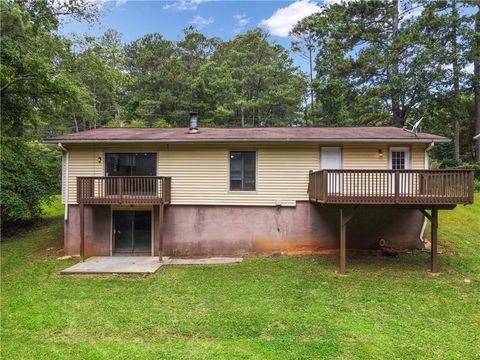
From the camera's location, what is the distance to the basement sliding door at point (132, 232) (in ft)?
41.4

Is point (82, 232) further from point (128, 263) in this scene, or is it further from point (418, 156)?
point (418, 156)

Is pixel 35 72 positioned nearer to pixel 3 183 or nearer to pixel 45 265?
pixel 3 183

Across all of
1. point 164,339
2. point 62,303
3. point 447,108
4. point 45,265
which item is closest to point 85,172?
point 45,265

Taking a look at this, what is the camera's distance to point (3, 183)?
46.4 feet

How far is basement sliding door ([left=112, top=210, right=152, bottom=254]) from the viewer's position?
12.6 m

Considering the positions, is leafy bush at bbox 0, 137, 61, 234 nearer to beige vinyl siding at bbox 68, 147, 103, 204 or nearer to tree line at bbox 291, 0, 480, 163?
beige vinyl siding at bbox 68, 147, 103, 204

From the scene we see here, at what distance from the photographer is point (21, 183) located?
15133mm

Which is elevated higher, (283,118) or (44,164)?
(283,118)

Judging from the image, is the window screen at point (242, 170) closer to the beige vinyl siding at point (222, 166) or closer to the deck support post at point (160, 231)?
the beige vinyl siding at point (222, 166)

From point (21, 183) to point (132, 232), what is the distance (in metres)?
6.41

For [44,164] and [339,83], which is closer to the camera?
[44,164]

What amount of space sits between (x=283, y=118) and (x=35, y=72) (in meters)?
23.3

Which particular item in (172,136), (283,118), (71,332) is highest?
(283,118)

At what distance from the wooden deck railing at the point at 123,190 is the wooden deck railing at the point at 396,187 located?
17.1ft
